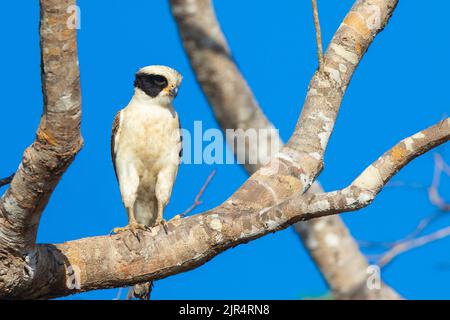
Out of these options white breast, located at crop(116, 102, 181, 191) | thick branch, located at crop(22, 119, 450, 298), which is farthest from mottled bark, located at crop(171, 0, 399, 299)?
thick branch, located at crop(22, 119, 450, 298)

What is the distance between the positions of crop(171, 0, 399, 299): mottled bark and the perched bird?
1.13ft

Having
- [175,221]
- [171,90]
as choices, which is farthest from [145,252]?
[171,90]

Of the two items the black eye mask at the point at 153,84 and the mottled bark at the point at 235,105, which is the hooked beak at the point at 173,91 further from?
the mottled bark at the point at 235,105

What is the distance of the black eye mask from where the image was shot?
5.11m

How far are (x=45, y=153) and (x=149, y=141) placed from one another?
243 cm

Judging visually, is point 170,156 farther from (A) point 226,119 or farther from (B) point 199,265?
(B) point 199,265

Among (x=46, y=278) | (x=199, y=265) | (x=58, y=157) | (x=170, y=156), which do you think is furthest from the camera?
(x=170, y=156)

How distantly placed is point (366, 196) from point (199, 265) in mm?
999

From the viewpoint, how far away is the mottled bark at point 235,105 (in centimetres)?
521

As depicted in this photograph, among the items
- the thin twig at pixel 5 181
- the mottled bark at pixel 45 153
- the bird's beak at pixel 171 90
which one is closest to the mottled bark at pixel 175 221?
the mottled bark at pixel 45 153

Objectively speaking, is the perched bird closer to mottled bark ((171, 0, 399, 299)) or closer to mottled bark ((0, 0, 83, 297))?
mottled bark ((171, 0, 399, 299))
